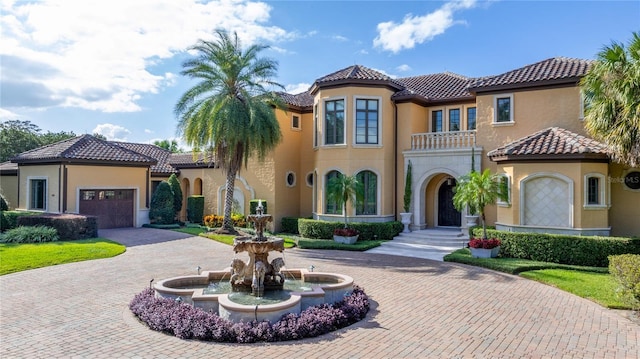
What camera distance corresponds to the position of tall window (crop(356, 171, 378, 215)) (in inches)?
877

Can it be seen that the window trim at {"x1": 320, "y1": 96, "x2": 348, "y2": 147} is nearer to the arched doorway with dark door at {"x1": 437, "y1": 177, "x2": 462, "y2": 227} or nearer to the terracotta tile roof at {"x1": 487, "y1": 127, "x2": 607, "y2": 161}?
the arched doorway with dark door at {"x1": 437, "y1": 177, "x2": 462, "y2": 227}

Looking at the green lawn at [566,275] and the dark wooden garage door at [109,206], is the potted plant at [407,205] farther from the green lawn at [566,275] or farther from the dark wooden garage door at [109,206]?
the dark wooden garage door at [109,206]

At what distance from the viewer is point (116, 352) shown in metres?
7.21

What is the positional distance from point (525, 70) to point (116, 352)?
2112 centimetres

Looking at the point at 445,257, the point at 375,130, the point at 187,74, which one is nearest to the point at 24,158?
the point at 187,74

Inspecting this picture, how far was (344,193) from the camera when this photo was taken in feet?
66.4

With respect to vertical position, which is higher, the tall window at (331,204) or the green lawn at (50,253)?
the tall window at (331,204)

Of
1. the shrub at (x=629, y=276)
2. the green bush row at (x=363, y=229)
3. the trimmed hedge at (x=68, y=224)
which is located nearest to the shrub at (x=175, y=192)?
the trimmed hedge at (x=68, y=224)

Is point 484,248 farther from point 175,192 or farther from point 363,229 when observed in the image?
point 175,192

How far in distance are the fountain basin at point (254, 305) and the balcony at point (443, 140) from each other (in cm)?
1273

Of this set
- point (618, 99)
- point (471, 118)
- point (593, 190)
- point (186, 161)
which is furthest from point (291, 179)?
point (618, 99)

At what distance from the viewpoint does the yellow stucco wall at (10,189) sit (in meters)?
27.8

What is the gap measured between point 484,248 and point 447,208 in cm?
696

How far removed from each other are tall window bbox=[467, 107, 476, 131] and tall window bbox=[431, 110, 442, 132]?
166 cm
